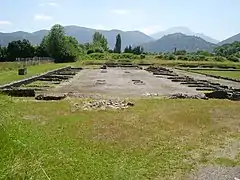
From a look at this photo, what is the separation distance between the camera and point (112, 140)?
10586mm

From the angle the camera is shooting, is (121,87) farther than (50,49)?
No

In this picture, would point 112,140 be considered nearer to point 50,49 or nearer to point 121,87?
point 121,87

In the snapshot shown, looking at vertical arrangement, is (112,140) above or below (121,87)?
above

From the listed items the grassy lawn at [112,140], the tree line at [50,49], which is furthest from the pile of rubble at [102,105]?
the tree line at [50,49]

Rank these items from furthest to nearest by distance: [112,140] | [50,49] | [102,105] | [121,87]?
[50,49], [121,87], [102,105], [112,140]

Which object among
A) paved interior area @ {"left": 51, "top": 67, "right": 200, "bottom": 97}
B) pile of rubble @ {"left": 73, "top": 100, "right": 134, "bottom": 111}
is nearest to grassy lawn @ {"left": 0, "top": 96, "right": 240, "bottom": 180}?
pile of rubble @ {"left": 73, "top": 100, "right": 134, "bottom": 111}

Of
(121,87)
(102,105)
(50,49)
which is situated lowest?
(121,87)

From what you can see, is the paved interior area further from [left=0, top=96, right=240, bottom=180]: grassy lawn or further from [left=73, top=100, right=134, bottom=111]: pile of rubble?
[left=0, top=96, right=240, bottom=180]: grassy lawn

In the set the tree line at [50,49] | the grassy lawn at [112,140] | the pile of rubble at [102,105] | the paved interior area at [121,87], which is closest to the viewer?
the grassy lawn at [112,140]

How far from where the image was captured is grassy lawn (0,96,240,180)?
7578mm

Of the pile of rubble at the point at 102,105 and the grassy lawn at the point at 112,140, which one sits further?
the pile of rubble at the point at 102,105

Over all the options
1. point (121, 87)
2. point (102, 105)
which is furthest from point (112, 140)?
point (121, 87)

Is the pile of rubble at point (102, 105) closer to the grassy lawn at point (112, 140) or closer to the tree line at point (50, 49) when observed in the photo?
the grassy lawn at point (112, 140)

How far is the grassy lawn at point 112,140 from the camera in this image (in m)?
7.58
